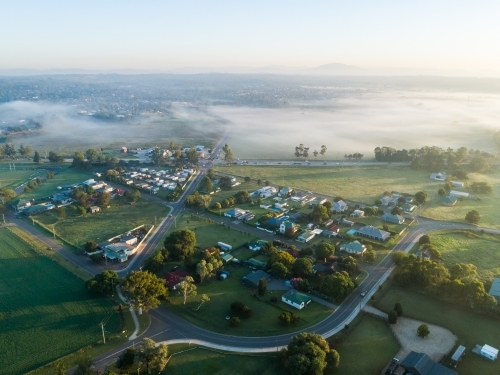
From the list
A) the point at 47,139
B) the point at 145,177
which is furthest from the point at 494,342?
the point at 47,139

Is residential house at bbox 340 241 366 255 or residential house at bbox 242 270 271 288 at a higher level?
residential house at bbox 340 241 366 255

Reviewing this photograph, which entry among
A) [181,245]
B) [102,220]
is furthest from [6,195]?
[181,245]

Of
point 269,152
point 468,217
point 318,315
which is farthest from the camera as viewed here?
point 269,152

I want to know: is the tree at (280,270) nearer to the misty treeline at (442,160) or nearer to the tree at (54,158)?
the misty treeline at (442,160)

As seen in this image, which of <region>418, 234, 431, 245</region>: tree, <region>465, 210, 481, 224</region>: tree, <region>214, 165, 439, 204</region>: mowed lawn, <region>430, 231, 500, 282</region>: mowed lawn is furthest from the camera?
<region>214, 165, 439, 204</region>: mowed lawn

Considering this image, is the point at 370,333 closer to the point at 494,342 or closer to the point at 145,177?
the point at 494,342

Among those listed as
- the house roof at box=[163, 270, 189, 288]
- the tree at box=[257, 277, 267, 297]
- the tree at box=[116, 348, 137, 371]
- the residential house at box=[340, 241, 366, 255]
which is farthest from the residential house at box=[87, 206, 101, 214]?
the residential house at box=[340, 241, 366, 255]

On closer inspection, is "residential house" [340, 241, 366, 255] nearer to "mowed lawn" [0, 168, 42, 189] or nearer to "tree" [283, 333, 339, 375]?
"tree" [283, 333, 339, 375]

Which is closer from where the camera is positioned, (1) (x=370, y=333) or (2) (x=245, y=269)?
(1) (x=370, y=333)
